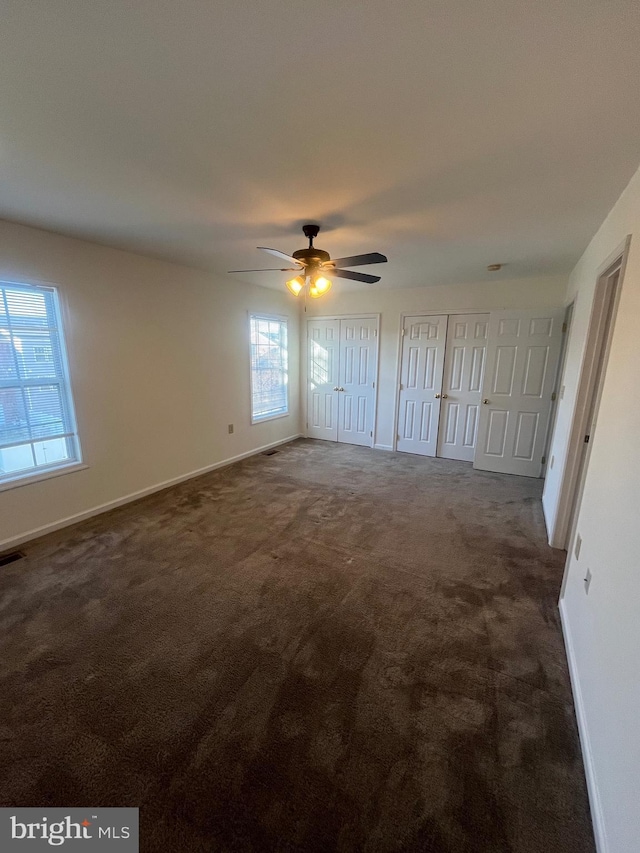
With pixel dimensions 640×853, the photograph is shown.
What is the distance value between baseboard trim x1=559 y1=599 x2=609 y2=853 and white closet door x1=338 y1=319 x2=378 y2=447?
156 inches

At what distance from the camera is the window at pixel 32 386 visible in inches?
103

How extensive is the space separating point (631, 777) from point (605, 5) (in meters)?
2.09

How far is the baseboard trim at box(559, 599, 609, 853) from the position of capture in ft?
3.53

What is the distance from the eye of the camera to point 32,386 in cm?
277

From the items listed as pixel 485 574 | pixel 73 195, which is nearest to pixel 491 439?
pixel 485 574

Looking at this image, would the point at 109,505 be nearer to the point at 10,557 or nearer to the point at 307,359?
the point at 10,557

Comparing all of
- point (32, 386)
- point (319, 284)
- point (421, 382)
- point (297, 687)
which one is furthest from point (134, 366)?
point (421, 382)

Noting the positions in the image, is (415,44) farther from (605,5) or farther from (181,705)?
(181,705)

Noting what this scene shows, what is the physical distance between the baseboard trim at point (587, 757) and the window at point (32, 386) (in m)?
3.74

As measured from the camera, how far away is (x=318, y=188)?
1954 mm

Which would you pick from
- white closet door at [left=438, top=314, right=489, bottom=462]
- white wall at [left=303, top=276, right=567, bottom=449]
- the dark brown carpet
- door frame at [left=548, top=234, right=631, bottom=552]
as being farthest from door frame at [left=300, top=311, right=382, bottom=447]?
door frame at [left=548, top=234, right=631, bottom=552]

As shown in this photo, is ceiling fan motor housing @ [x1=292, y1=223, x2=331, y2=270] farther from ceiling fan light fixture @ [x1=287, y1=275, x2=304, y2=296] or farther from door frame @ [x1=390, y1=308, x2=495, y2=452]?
door frame @ [x1=390, y1=308, x2=495, y2=452]

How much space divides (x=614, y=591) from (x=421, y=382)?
3936 millimetres

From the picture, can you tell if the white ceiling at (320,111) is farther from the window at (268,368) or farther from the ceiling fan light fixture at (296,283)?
Result: the window at (268,368)
